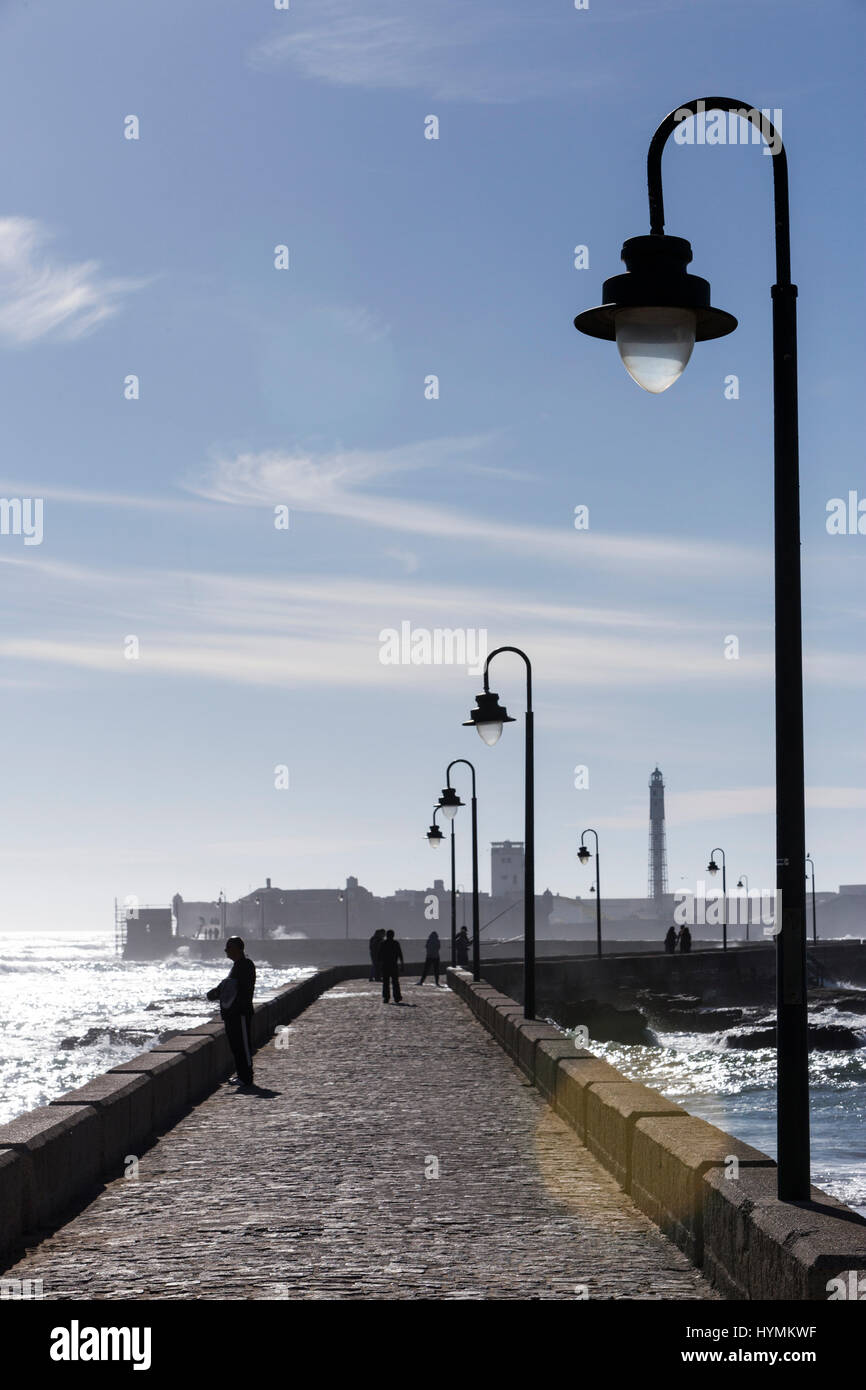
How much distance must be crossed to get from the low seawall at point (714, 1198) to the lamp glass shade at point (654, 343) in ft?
11.7

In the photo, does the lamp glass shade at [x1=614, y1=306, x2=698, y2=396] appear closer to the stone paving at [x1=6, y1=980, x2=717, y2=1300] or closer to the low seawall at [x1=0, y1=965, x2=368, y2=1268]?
the stone paving at [x1=6, y1=980, x2=717, y2=1300]

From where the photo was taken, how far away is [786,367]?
780cm

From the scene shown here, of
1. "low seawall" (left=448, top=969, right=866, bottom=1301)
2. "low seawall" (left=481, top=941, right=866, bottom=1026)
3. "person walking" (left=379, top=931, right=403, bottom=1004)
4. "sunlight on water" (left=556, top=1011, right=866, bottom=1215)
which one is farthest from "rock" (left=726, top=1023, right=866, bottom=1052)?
"low seawall" (left=448, top=969, right=866, bottom=1301)

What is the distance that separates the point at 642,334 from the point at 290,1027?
71.6ft

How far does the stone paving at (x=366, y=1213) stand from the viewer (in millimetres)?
7781

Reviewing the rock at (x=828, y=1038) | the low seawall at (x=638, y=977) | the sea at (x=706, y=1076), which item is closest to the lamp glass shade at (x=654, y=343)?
the sea at (x=706, y=1076)

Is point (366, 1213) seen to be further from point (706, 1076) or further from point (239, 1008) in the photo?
point (706, 1076)

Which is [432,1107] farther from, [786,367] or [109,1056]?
[109,1056]

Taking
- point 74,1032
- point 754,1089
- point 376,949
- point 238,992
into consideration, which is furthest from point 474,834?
point 74,1032

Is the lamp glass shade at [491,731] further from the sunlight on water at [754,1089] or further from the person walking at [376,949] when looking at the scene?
the person walking at [376,949]

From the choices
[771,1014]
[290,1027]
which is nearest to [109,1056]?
[771,1014]

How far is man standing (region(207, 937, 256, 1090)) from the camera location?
17312 millimetres
